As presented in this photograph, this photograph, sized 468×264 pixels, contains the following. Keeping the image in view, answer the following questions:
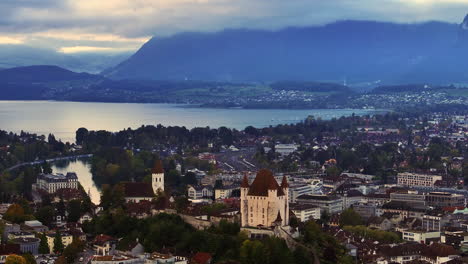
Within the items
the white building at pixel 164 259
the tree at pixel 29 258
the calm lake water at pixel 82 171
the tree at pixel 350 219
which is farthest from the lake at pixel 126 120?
the white building at pixel 164 259

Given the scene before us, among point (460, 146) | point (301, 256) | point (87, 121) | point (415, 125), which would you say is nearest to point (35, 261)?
point (301, 256)

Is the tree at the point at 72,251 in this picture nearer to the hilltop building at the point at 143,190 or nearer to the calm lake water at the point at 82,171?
the hilltop building at the point at 143,190

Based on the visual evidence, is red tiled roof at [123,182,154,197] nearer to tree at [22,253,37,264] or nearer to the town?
the town

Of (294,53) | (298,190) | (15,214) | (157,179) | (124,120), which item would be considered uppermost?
(294,53)

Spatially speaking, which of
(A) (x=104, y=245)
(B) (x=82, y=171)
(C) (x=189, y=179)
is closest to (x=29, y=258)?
(A) (x=104, y=245)

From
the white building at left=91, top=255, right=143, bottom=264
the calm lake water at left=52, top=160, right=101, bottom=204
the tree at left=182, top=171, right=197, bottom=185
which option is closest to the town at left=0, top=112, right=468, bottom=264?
the white building at left=91, top=255, right=143, bottom=264

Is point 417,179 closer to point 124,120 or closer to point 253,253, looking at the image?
point 253,253
